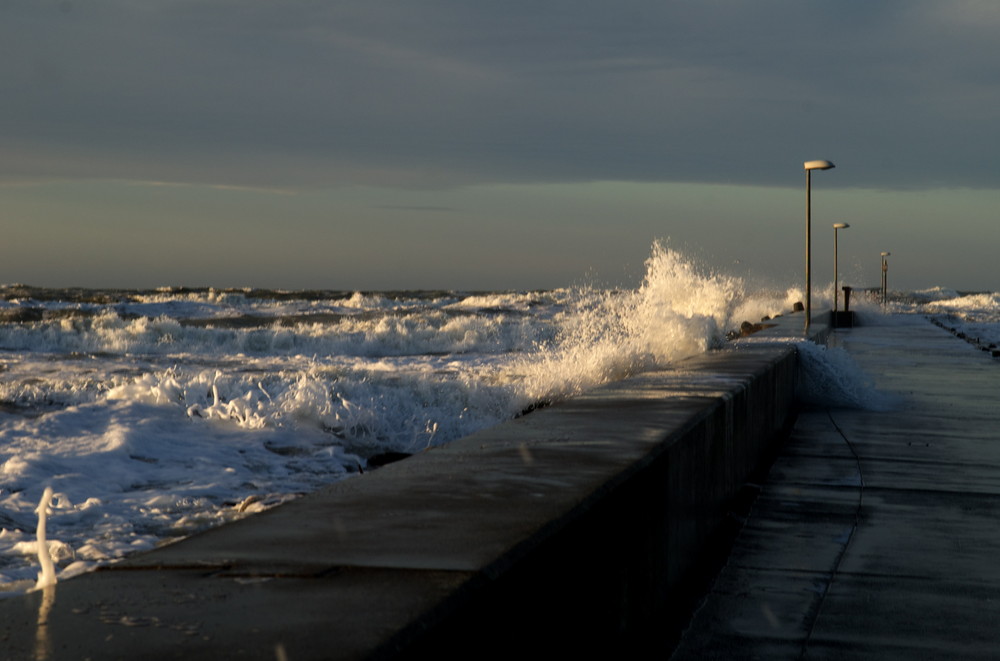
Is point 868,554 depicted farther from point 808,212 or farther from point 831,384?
point 808,212

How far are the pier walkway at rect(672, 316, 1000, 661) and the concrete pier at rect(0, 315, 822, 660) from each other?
1.11 ft

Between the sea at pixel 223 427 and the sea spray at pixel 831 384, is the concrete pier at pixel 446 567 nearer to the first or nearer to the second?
the sea at pixel 223 427

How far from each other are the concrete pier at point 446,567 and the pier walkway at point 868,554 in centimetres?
34

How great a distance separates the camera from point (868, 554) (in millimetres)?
5152

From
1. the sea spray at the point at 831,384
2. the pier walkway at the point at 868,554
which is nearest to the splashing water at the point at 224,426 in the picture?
the sea spray at the point at 831,384

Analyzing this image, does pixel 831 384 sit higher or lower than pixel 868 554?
higher

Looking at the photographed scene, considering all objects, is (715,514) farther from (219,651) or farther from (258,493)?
(258,493)

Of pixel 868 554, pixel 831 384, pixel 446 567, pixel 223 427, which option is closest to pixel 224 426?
pixel 223 427

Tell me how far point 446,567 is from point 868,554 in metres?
3.37

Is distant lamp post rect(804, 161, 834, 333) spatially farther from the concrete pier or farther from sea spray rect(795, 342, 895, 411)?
the concrete pier

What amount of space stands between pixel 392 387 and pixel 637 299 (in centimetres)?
637

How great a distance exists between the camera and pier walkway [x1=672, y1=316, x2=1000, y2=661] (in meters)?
3.91

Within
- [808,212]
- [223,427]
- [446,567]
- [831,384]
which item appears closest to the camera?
[446,567]

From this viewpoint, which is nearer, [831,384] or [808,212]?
[831,384]
